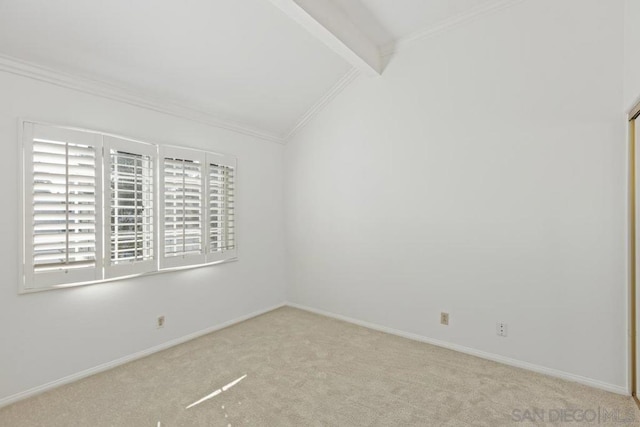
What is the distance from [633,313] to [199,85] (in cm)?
387

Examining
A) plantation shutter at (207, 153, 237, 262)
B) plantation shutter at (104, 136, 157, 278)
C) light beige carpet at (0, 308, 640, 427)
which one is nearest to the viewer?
light beige carpet at (0, 308, 640, 427)

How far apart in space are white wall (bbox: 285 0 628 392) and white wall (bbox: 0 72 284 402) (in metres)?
1.02

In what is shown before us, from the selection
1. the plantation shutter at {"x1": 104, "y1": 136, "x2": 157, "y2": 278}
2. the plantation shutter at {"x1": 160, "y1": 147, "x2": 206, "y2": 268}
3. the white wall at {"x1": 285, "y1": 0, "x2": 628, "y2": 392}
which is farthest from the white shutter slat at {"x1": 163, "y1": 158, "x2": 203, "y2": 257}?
the white wall at {"x1": 285, "y1": 0, "x2": 628, "y2": 392}

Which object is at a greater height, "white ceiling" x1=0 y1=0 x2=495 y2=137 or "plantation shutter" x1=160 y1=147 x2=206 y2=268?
"white ceiling" x1=0 y1=0 x2=495 y2=137

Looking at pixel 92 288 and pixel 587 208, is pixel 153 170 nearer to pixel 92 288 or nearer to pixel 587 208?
pixel 92 288

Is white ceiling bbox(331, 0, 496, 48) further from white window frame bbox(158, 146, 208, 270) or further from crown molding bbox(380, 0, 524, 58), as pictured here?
Answer: white window frame bbox(158, 146, 208, 270)

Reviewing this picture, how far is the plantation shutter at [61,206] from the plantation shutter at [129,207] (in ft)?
0.27

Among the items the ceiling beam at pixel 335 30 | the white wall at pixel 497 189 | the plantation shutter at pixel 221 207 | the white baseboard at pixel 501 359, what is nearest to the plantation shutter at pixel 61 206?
the plantation shutter at pixel 221 207

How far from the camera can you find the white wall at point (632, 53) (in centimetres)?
196

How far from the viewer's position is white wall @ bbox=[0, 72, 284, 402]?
7.06 feet

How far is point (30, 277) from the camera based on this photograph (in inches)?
86.6

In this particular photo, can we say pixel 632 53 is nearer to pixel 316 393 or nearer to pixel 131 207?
pixel 316 393

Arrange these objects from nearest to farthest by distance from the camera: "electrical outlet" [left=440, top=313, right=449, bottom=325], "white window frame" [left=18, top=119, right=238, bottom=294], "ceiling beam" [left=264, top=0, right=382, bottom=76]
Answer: "white window frame" [left=18, top=119, right=238, bottom=294]
"ceiling beam" [left=264, top=0, right=382, bottom=76]
"electrical outlet" [left=440, top=313, right=449, bottom=325]

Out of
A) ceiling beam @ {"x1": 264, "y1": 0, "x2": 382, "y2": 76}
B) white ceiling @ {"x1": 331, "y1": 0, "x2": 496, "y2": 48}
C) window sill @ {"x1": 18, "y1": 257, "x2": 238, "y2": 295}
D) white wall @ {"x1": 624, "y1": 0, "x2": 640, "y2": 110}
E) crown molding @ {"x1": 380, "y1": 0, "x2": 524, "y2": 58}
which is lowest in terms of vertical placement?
window sill @ {"x1": 18, "y1": 257, "x2": 238, "y2": 295}
